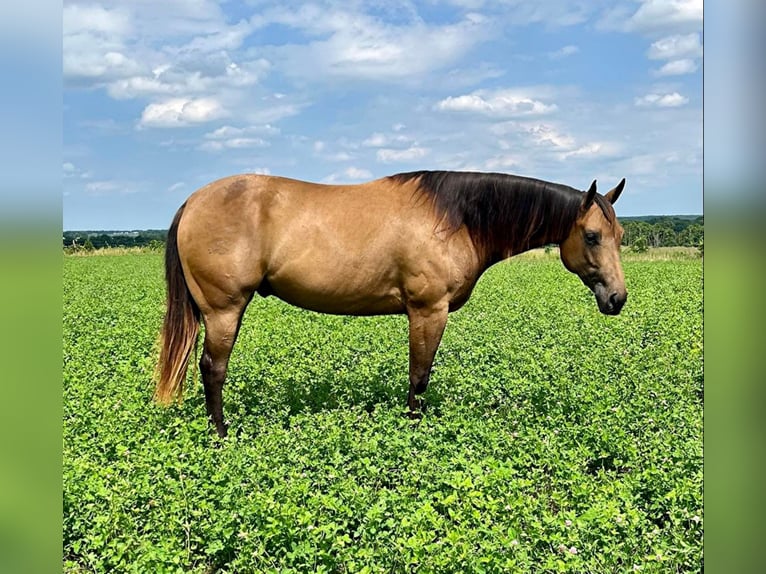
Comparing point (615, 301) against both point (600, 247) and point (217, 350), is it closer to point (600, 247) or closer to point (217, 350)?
point (600, 247)

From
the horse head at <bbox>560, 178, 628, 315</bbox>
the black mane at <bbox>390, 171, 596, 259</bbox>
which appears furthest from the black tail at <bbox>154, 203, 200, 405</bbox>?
the horse head at <bbox>560, 178, 628, 315</bbox>

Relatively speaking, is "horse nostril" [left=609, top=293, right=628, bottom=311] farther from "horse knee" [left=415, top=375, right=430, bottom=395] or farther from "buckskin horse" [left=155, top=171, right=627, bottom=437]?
"horse knee" [left=415, top=375, right=430, bottom=395]

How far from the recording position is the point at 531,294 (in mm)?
16781

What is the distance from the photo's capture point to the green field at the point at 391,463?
12.4 ft

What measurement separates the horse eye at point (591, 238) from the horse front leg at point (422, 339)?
64.2 inches

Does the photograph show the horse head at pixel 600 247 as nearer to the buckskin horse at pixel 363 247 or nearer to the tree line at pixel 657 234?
the buckskin horse at pixel 363 247

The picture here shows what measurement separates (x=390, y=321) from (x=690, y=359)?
17.6 feet

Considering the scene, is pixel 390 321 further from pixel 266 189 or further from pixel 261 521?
pixel 261 521

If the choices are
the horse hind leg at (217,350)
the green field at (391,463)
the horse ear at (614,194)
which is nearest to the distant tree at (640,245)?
the green field at (391,463)

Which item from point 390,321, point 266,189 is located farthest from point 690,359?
point 266,189

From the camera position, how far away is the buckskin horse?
6262 millimetres

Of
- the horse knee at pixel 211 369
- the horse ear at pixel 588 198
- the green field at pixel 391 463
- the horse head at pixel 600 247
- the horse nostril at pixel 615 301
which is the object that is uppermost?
the horse ear at pixel 588 198
